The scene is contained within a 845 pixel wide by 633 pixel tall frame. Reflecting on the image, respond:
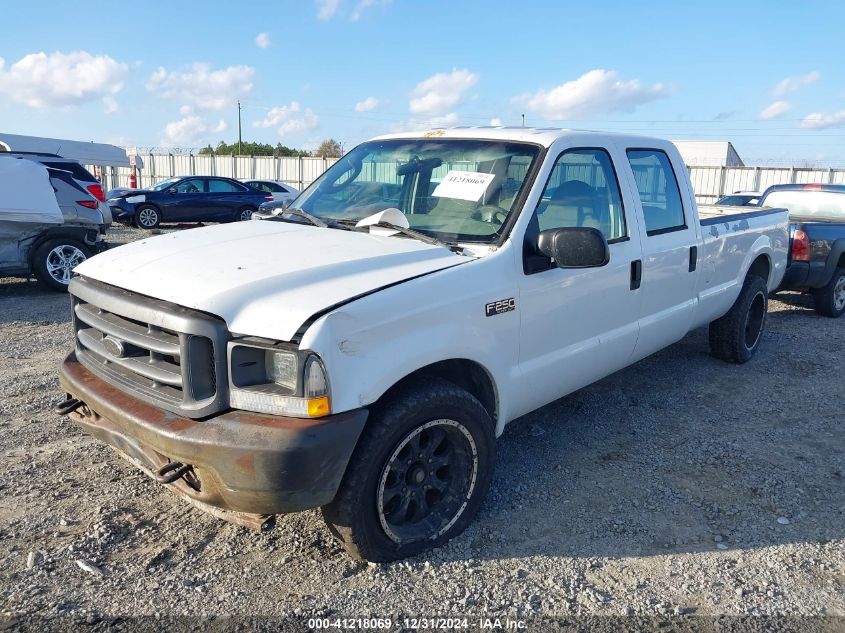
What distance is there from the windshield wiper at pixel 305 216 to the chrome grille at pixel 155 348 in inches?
47.5

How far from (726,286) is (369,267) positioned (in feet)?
12.4

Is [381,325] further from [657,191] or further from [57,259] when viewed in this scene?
[57,259]

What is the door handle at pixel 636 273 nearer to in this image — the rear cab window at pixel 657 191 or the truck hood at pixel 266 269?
the rear cab window at pixel 657 191

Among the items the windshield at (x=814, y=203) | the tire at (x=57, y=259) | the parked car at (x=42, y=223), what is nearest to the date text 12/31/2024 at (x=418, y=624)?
the tire at (x=57, y=259)

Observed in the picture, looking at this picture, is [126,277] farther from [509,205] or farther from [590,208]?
[590,208]

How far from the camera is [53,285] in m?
9.00

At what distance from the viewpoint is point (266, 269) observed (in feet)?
9.79

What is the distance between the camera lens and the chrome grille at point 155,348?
2.68 m

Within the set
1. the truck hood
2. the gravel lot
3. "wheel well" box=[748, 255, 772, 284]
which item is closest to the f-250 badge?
the truck hood

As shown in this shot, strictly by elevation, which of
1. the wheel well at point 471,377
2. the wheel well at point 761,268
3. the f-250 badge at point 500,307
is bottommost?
the wheel well at point 471,377

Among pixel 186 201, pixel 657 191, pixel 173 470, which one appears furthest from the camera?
pixel 186 201

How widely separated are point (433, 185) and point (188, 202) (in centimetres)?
1749

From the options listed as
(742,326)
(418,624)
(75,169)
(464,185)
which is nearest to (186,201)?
(75,169)

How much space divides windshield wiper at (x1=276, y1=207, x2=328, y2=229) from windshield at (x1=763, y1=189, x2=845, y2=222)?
25.5 ft
